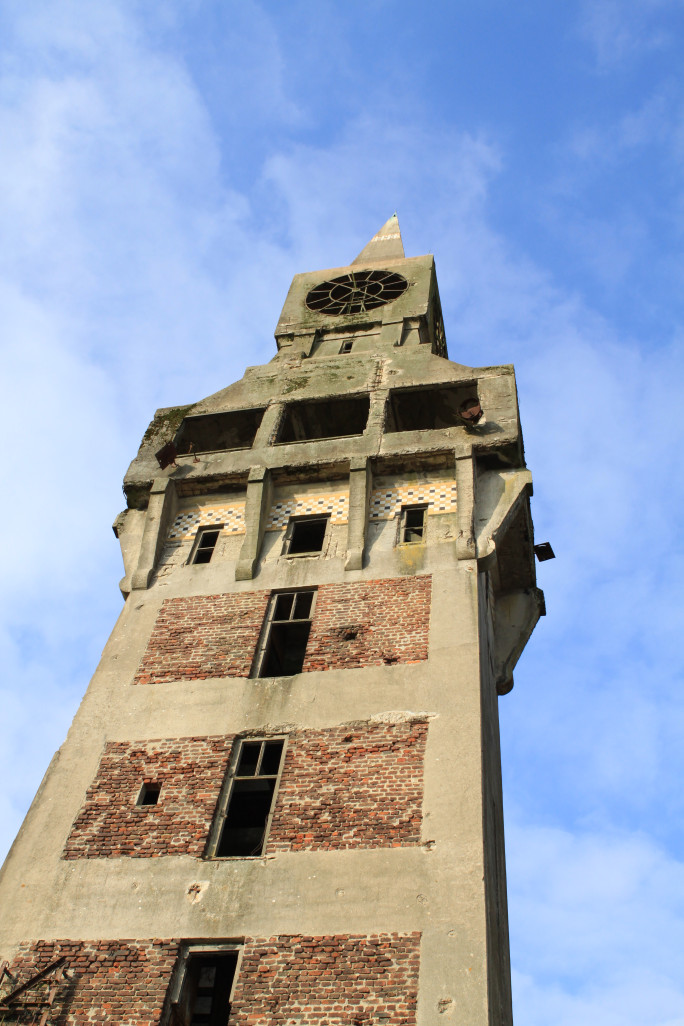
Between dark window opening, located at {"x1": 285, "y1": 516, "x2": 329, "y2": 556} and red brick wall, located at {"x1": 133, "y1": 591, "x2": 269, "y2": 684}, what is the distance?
6.44ft

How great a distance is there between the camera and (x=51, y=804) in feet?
48.6

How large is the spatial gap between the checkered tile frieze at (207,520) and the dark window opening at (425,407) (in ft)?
Answer: 11.9

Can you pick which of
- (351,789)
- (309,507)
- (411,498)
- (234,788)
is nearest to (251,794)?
(234,788)

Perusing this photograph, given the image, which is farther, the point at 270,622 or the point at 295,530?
the point at 295,530

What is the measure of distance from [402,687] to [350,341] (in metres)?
11.4

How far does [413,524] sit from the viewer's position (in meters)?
18.6

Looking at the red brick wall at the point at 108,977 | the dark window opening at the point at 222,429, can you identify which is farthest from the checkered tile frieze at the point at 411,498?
the red brick wall at the point at 108,977

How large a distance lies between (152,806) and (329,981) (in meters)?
3.85

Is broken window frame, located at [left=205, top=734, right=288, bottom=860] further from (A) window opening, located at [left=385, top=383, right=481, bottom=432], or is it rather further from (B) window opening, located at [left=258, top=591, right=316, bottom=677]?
(A) window opening, located at [left=385, top=383, right=481, bottom=432]

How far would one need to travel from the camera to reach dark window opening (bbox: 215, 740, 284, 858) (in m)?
14.6

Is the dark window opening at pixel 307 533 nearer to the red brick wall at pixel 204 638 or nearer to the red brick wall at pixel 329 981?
the red brick wall at pixel 204 638

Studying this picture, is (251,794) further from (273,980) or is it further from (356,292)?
(356,292)

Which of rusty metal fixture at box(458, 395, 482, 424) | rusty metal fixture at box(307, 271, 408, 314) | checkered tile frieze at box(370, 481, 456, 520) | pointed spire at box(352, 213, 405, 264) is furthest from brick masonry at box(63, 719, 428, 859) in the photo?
pointed spire at box(352, 213, 405, 264)

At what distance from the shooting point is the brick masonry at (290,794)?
13.5m
